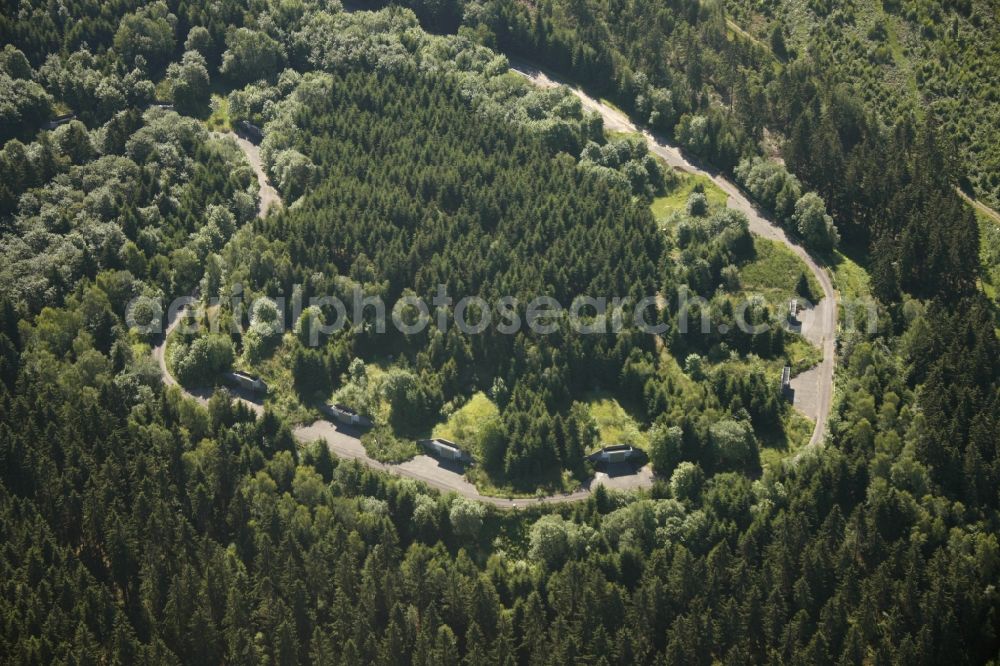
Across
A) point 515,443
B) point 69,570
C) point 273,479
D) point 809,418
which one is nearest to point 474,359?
point 515,443

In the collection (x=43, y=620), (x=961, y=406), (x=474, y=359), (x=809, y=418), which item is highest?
(x=961, y=406)

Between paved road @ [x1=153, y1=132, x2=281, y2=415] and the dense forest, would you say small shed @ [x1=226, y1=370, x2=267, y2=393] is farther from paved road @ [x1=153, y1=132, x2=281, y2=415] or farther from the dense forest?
the dense forest

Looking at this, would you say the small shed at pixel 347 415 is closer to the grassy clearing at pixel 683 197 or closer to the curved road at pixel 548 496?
the curved road at pixel 548 496

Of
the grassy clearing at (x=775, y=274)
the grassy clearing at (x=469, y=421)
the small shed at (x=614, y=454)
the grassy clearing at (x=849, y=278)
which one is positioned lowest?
the grassy clearing at (x=469, y=421)

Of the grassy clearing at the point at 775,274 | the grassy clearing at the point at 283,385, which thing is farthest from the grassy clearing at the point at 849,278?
the grassy clearing at the point at 283,385

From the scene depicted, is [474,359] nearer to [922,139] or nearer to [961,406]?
[961,406]

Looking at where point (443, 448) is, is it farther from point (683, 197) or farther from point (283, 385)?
A: point (683, 197)
